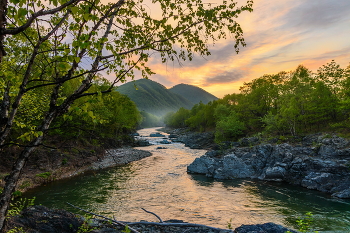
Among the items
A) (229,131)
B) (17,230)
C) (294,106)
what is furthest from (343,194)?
(229,131)

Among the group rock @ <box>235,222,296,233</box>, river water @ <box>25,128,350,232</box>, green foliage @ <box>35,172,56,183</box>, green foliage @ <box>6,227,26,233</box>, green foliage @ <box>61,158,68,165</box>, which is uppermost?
green foliage @ <box>6,227,26,233</box>

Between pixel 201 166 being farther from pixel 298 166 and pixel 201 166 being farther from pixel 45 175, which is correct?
pixel 45 175

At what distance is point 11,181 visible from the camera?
4.81 meters

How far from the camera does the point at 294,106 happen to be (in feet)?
141

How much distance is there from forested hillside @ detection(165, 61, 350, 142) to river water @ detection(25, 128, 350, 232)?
22750 millimetres

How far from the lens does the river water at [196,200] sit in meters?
14.2

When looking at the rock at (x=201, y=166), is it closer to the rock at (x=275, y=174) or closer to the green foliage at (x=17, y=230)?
Answer: the rock at (x=275, y=174)

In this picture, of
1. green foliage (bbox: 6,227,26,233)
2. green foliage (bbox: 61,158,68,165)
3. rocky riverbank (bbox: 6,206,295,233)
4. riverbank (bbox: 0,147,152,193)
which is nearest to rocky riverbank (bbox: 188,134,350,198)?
riverbank (bbox: 0,147,152,193)

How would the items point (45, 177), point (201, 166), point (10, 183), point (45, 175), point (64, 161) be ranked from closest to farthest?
point (10, 183) < point (45, 177) < point (45, 175) < point (64, 161) < point (201, 166)

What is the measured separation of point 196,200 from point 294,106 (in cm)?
3675

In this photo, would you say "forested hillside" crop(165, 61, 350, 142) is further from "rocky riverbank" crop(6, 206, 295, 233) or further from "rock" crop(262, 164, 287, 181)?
"rocky riverbank" crop(6, 206, 295, 233)

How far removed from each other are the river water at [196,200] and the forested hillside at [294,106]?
2275cm

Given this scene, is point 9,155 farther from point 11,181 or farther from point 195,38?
point 195,38

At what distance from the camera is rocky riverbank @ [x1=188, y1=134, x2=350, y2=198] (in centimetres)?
2134
